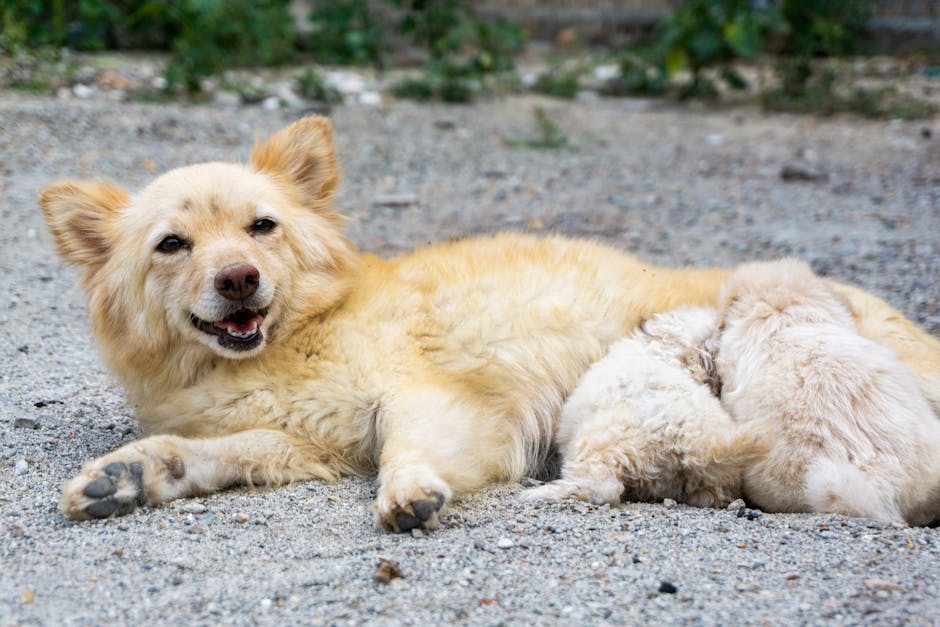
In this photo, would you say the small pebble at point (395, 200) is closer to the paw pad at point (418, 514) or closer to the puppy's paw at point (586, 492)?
the puppy's paw at point (586, 492)

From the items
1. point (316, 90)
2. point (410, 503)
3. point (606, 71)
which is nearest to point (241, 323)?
point (410, 503)

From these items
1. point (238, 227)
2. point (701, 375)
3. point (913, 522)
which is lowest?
point (913, 522)

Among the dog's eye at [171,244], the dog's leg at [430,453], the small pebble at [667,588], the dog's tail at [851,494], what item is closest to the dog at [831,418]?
the dog's tail at [851,494]

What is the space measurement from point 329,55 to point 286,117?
290 centimetres

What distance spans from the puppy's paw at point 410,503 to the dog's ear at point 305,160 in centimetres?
171

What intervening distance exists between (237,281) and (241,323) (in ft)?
0.83

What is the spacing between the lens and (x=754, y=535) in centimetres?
351

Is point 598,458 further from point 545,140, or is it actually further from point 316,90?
point 316,90

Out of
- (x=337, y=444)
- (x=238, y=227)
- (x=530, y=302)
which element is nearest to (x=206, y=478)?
(x=337, y=444)

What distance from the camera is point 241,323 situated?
4152 millimetres

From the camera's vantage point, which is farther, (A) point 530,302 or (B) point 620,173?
(B) point 620,173

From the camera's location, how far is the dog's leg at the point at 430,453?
3.54 meters

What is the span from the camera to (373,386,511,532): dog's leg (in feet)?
11.6

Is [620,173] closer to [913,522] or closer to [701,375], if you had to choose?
[701,375]
